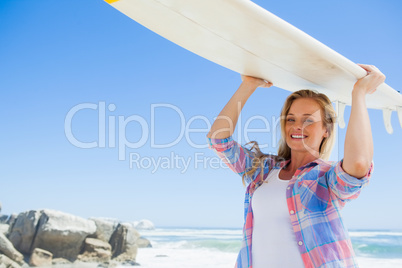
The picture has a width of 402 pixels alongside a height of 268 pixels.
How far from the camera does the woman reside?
1.17m

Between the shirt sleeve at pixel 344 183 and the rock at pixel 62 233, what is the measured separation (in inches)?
209

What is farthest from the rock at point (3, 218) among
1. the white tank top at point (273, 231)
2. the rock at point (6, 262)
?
the white tank top at point (273, 231)

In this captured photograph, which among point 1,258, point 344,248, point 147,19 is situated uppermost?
point 147,19

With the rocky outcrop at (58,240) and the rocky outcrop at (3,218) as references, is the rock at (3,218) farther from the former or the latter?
the rocky outcrop at (58,240)

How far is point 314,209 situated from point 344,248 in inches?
6.1

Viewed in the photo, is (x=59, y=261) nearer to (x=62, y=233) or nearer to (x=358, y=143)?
(x=62, y=233)

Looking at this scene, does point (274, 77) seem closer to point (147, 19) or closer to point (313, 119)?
point (313, 119)

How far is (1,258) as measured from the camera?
5.08 meters

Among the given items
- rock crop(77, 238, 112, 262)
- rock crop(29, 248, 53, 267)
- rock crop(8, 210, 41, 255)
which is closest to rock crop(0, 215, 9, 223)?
rock crop(8, 210, 41, 255)

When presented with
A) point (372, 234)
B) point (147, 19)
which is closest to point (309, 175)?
point (147, 19)

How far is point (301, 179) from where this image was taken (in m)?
1.32

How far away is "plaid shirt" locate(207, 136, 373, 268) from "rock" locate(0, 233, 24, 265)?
4988 mm

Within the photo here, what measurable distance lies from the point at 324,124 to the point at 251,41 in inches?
18.2

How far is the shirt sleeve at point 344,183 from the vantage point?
114 centimetres
